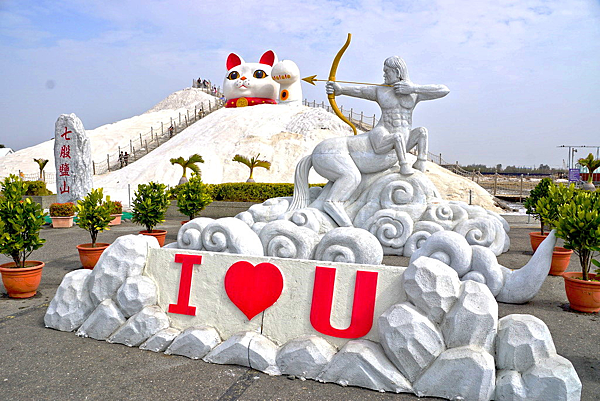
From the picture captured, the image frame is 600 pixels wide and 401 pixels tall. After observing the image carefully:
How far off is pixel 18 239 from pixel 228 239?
239cm

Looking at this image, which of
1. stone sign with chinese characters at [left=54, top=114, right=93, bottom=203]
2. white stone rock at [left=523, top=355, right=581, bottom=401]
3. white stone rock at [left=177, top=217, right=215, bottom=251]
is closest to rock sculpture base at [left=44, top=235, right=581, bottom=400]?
white stone rock at [left=523, top=355, right=581, bottom=401]

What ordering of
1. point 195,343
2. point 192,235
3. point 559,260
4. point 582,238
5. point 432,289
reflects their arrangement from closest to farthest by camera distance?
1. point 432,289
2. point 195,343
3. point 582,238
4. point 192,235
5. point 559,260

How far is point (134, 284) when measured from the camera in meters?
3.65

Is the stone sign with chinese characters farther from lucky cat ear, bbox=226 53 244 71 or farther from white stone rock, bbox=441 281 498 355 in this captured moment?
lucky cat ear, bbox=226 53 244 71

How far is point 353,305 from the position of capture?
318 centimetres

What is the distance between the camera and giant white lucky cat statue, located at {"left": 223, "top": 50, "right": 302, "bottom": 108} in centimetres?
2706

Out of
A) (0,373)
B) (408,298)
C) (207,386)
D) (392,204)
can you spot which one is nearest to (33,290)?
(0,373)

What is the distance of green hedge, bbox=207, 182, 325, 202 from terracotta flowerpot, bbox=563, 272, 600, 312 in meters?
9.24

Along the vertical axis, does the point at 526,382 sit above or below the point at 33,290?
above

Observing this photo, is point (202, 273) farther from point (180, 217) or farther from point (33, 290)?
point (180, 217)

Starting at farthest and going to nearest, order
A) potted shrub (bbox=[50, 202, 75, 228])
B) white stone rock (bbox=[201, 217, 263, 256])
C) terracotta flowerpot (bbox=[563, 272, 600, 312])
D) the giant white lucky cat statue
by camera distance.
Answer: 1. the giant white lucky cat statue
2. potted shrub (bbox=[50, 202, 75, 228])
3. white stone rock (bbox=[201, 217, 263, 256])
4. terracotta flowerpot (bbox=[563, 272, 600, 312])

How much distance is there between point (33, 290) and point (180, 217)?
8.72m

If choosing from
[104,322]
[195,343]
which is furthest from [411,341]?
[104,322]

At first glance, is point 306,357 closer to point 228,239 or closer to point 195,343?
point 195,343
